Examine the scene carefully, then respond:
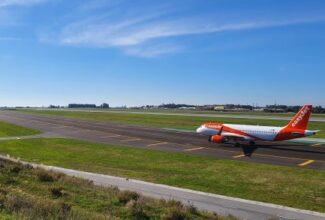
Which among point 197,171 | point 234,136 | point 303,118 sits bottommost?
point 197,171

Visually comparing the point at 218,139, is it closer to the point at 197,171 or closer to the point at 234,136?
the point at 234,136

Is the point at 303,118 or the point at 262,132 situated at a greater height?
the point at 303,118

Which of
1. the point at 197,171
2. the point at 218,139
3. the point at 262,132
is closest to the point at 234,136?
the point at 218,139

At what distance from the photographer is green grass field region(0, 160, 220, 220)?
12.7m

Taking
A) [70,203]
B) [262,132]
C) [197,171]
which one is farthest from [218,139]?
[70,203]

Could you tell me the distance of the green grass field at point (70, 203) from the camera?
41.7ft

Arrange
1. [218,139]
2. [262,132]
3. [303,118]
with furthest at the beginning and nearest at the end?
[218,139] < [262,132] < [303,118]

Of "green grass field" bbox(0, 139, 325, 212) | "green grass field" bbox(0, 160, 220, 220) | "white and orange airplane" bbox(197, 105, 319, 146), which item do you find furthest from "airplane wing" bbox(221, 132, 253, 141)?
"green grass field" bbox(0, 160, 220, 220)

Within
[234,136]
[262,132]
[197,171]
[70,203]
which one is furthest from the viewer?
[234,136]

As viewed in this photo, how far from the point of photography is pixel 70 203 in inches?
632

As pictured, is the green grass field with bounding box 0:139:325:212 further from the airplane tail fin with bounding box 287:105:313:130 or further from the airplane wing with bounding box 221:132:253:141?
the airplane tail fin with bounding box 287:105:313:130

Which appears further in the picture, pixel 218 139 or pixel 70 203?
pixel 218 139

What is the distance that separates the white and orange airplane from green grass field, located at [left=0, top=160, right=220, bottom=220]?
93.1 feet

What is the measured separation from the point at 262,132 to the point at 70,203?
34082mm
